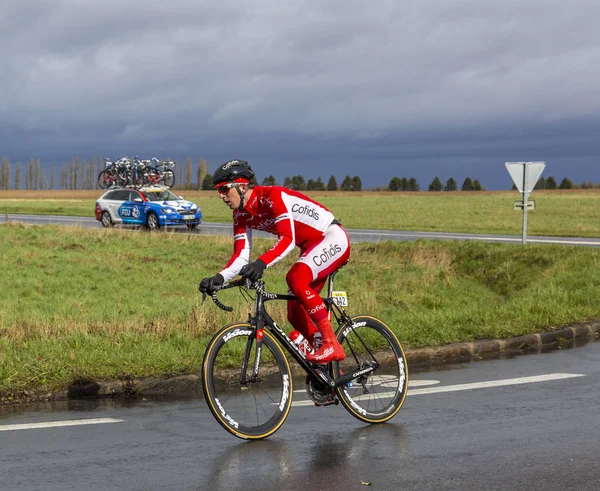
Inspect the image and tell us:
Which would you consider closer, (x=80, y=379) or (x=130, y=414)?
(x=130, y=414)

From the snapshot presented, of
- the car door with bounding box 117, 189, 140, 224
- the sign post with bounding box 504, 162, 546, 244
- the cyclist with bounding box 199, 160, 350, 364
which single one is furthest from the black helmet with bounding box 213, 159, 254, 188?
the car door with bounding box 117, 189, 140, 224

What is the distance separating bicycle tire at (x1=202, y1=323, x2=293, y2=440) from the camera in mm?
Answer: 5852

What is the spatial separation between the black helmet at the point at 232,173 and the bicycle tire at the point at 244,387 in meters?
1.02

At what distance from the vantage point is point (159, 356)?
8.61 meters

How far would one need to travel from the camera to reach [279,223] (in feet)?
19.8

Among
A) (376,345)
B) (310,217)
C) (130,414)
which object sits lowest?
(130,414)

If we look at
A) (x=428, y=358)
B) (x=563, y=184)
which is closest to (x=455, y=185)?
(x=563, y=184)

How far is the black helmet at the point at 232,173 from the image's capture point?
5.97m

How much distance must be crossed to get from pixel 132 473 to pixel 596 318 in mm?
8630

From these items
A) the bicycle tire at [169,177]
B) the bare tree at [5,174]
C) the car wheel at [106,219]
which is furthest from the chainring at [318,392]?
the bare tree at [5,174]

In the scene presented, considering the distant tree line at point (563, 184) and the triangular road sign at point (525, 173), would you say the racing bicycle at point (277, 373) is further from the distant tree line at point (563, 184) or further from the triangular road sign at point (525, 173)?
the distant tree line at point (563, 184)

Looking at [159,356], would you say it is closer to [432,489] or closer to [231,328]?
[231,328]

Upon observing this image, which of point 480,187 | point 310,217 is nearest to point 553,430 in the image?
point 310,217

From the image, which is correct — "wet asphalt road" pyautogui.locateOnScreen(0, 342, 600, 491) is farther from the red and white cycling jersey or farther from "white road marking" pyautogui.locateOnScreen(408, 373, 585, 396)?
the red and white cycling jersey
